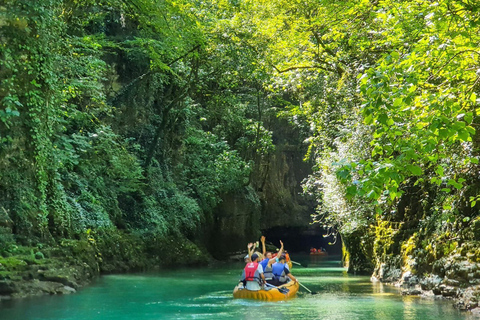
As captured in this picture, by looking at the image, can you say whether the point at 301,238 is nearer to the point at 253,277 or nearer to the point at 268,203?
the point at 268,203

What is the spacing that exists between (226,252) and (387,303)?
18283 mm

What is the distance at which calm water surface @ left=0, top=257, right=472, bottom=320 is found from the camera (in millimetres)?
10016

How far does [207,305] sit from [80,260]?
5.14 meters

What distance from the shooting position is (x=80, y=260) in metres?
15.1

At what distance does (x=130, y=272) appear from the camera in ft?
64.8

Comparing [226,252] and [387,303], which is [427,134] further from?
[226,252]

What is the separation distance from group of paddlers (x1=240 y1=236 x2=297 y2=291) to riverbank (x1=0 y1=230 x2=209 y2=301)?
4.47 metres

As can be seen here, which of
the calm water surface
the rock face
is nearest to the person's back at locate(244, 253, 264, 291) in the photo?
the calm water surface

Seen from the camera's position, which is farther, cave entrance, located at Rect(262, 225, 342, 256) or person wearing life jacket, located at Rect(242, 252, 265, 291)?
cave entrance, located at Rect(262, 225, 342, 256)

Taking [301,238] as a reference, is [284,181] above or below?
above

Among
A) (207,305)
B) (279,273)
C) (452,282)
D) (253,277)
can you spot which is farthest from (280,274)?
(452,282)

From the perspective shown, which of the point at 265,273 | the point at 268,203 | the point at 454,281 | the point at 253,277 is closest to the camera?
the point at 454,281

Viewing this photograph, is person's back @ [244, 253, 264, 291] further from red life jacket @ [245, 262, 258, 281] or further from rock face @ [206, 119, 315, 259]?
rock face @ [206, 119, 315, 259]

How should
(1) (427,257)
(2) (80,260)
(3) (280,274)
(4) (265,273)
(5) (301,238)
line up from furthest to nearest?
(5) (301,238)
(2) (80,260)
(4) (265,273)
(3) (280,274)
(1) (427,257)
